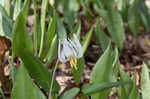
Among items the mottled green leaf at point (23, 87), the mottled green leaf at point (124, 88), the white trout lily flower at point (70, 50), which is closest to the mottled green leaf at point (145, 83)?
the mottled green leaf at point (124, 88)

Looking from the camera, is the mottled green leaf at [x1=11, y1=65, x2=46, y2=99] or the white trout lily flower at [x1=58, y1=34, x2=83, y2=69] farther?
the white trout lily flower at [x1=58, y1=34, x2=83, y2=69]

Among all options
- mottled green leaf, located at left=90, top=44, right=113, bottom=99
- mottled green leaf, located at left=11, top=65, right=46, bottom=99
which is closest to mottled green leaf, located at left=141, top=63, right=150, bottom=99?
mottled green leaf, located at left=90, top=44, right=113, bottom=99

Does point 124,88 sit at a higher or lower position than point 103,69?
lower

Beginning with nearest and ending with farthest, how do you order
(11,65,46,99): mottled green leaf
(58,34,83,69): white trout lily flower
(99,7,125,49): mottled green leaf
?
(11,65,46,99): mottled green leaf
(58,34,83,69): white trout lily flower
(99,7,125,49): mottled green leaf

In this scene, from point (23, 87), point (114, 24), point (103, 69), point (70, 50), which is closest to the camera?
point (23, 87)

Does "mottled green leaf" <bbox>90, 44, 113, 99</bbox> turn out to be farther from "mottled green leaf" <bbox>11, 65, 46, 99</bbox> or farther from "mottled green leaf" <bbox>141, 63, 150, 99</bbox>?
"mottled green leaf" <bbox>11, 65, 46, 99</bbox>

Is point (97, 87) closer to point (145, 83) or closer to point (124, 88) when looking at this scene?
point (124, 88)

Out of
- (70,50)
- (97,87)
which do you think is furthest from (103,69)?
(70,50)

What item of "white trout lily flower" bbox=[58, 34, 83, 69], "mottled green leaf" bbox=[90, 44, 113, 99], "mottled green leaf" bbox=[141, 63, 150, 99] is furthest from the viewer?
"mottled green leaf" bbox=[141, 63, 150, 99]

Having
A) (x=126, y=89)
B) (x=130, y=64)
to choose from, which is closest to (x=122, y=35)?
(x=130, y=64)

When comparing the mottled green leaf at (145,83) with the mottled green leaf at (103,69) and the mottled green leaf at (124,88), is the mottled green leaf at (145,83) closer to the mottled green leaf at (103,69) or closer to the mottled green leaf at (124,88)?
the mottled green leaf at (124,88)

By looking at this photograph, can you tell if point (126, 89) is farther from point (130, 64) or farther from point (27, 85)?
point (130, 64)
